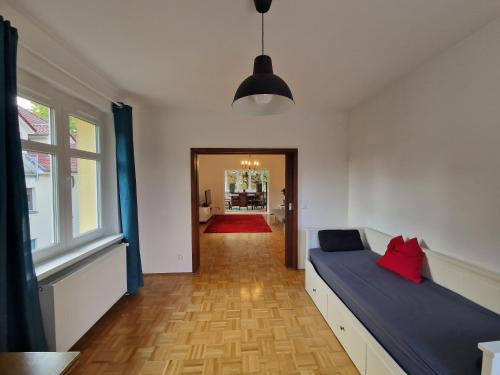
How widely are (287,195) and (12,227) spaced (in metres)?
3.41

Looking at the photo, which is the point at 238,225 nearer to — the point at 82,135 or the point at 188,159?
the point at 188,159

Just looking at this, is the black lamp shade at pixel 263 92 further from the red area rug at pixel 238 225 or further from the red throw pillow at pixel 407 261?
the red area rug at pixel 238 225

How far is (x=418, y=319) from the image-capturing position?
64.4 inches

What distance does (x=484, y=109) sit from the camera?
1856 mm

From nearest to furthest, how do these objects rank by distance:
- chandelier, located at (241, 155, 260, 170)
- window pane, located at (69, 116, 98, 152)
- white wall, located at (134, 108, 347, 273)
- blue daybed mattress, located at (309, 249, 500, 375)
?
blue daybed mattress, located at (309, 249, 500, 375), window pane, located at (69, 116, 98, 152), white wall, located at (134, 108, 347, 273), chandelier, located at (241, 155, 260, 170)

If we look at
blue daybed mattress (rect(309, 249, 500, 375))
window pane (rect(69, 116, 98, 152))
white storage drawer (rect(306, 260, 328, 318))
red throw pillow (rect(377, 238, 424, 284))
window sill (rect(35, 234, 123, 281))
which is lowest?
white storage drawer (rect(306, 260, 328, 318))

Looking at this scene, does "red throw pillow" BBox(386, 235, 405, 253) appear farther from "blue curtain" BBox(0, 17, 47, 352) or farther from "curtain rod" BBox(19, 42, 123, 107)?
"curtain rod" BBox(19, 42, 123, 107)

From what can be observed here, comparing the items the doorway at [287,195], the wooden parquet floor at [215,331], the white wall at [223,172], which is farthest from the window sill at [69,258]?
the white wall at [223,172]

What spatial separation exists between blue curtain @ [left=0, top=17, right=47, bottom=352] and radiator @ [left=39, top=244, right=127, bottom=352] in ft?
0.66

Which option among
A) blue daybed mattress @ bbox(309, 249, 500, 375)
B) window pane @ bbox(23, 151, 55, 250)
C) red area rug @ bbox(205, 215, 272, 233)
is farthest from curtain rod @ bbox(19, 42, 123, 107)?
red area rug @ bbox(205, 215, 272, 233)

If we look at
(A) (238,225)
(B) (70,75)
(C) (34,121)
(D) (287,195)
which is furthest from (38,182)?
(A) (238,225)

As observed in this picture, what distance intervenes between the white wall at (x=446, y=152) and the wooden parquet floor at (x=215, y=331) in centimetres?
142

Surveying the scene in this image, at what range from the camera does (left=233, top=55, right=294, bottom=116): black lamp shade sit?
1.47m

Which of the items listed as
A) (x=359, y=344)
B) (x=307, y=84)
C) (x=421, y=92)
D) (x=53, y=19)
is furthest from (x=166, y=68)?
(x=359, y=344)
